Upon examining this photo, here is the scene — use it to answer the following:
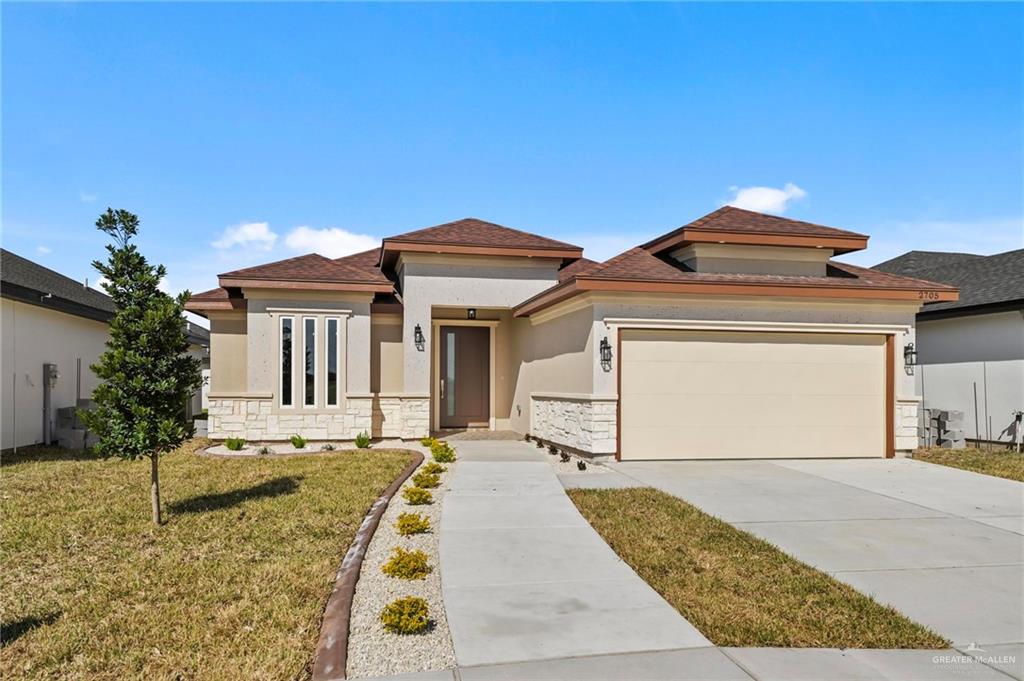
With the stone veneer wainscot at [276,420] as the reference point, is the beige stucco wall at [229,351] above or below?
above

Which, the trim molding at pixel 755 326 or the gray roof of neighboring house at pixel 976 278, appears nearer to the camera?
the trim molding at pixel 755 326

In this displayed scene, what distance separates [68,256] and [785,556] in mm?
20670

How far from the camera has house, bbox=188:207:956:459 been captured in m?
12.1

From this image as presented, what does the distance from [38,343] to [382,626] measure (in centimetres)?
1414

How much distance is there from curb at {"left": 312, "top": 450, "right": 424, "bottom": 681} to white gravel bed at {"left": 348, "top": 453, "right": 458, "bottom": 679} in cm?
5

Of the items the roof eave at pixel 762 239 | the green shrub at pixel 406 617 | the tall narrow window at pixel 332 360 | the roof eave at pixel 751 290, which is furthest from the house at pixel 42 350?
the roof eave at pixel 762 239

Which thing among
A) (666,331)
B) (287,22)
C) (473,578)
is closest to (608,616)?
(473,578)

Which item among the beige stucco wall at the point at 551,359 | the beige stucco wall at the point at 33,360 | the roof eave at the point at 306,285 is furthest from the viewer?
the roof eave at the point at 306,285

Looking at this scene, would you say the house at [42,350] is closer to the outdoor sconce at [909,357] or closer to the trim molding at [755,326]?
the trim molding at [755,326]

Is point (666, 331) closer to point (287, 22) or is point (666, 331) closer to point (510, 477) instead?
point (510, 477)

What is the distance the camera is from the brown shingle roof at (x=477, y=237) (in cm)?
1451

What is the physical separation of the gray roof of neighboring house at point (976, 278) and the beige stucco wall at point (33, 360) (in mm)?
20055

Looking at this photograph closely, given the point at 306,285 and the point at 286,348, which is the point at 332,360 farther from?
the point at 306,285

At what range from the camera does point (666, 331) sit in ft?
40.0
